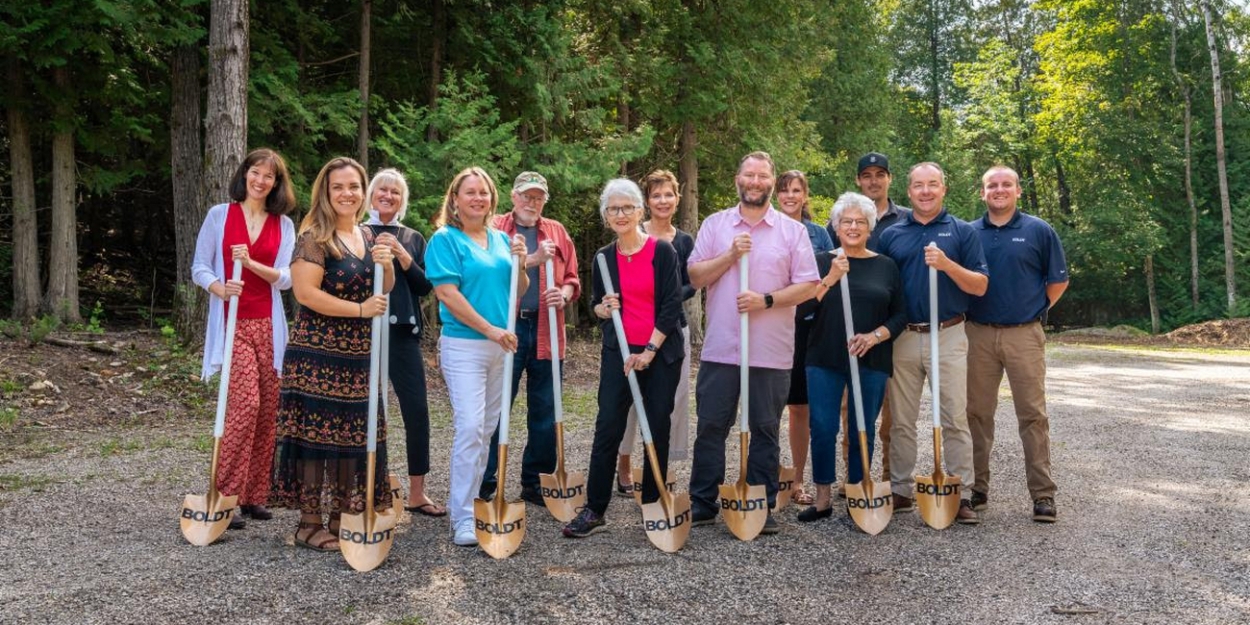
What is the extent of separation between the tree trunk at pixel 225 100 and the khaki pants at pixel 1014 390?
287 inches

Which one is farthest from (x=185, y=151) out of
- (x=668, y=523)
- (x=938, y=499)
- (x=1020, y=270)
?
(x=938, y=499)

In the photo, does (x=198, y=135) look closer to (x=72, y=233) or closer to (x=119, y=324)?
(x=72, y=233)

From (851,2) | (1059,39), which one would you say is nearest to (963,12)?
(1059,39)

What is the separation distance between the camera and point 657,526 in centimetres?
469

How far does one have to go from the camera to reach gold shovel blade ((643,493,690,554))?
15.3 feet

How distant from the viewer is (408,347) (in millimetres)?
5461

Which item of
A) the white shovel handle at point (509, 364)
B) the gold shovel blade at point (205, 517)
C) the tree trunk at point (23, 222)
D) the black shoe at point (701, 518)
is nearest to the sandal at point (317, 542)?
the gold shovel blade at point (205, 517)

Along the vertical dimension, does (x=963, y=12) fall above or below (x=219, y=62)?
above

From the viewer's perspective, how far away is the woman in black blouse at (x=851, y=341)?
5336 mm

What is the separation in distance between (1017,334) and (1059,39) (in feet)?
102

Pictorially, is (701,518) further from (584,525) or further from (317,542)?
(317,542)

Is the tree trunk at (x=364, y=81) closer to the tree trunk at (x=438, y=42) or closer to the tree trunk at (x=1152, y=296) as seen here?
the tree trunk at (x=438, y=42)

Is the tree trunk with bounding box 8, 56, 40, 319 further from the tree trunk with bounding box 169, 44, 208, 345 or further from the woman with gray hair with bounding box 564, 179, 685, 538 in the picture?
the woman with gray hair with bounding box 564, 179, 685, 538

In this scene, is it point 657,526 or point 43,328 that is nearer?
point 657,526
